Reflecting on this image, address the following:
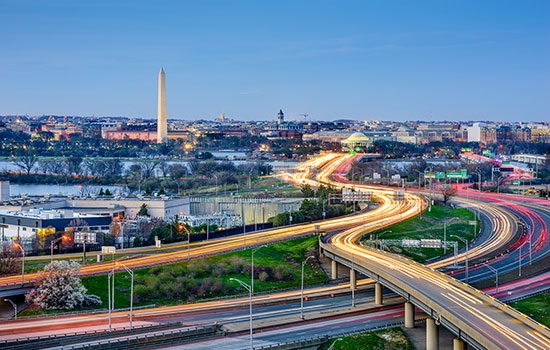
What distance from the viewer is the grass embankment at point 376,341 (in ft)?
116

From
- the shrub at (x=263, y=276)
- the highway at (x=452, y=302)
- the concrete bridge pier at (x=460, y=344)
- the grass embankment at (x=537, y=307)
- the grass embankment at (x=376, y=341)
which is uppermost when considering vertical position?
the highway at (x=452, y=302)

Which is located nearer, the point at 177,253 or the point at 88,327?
the point at 88,327

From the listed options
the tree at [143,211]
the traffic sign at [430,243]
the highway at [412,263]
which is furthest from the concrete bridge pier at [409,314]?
the tree at [143,211]

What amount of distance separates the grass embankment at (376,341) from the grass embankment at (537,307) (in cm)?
744

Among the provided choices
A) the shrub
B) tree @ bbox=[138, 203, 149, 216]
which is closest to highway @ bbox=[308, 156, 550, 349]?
the shrub

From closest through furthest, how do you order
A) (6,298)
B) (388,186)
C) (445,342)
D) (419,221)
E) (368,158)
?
(445,342)
(6,298)
(419,221)
(388,186)
(368,158)

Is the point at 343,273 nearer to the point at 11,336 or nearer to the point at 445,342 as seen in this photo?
the point at 445,342

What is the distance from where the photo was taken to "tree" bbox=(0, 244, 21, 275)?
44219mm

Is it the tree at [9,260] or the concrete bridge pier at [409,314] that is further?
the tree at [9,260]

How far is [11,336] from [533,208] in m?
59.7

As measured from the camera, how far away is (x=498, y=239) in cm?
6125

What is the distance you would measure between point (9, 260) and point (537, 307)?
30.6 metres

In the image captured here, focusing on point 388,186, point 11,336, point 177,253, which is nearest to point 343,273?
point 177,253

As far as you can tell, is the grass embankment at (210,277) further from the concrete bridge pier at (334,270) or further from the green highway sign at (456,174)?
the green highway sign at (456,174)
